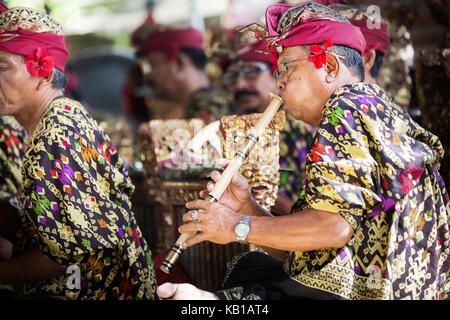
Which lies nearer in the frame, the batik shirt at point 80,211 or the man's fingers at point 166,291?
the man's fingers at point 166,291

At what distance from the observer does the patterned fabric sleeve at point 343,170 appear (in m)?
1.92

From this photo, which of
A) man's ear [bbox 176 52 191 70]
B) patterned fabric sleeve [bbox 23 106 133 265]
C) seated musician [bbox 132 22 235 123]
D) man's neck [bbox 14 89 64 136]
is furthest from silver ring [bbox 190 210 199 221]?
man's ear [bbox 176 52 191 70]

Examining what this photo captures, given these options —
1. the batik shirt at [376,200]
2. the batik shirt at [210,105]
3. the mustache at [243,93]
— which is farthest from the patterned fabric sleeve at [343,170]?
the batik shirt at [210,105]

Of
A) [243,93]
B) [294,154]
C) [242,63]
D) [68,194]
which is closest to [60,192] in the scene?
[68,194]

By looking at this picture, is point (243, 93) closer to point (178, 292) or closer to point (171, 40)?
point (171, 40)

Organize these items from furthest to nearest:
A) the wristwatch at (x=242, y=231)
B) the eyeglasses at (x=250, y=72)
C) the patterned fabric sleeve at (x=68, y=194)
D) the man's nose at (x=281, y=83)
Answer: the eyeglasses at (x=250, y=72), the patterned fabric sleeve at (x=68, y=194), the man's nose at (x=281, y=83), the wristwatch at (x=242, y=231)

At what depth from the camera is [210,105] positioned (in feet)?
17.1

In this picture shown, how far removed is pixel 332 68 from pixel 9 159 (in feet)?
7.21

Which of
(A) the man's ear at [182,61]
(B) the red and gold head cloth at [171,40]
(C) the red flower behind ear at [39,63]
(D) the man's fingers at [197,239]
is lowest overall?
(D) the man's fingers at [197,239]

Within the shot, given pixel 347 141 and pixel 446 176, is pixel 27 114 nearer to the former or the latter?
pixel 347 141

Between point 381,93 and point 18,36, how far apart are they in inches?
70.4

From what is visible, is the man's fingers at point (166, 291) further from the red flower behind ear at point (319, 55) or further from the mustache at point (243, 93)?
the mustache at point (243, 93)

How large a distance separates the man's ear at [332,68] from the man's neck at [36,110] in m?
1.49

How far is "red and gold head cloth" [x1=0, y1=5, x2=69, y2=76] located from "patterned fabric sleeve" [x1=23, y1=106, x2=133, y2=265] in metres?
0.34
